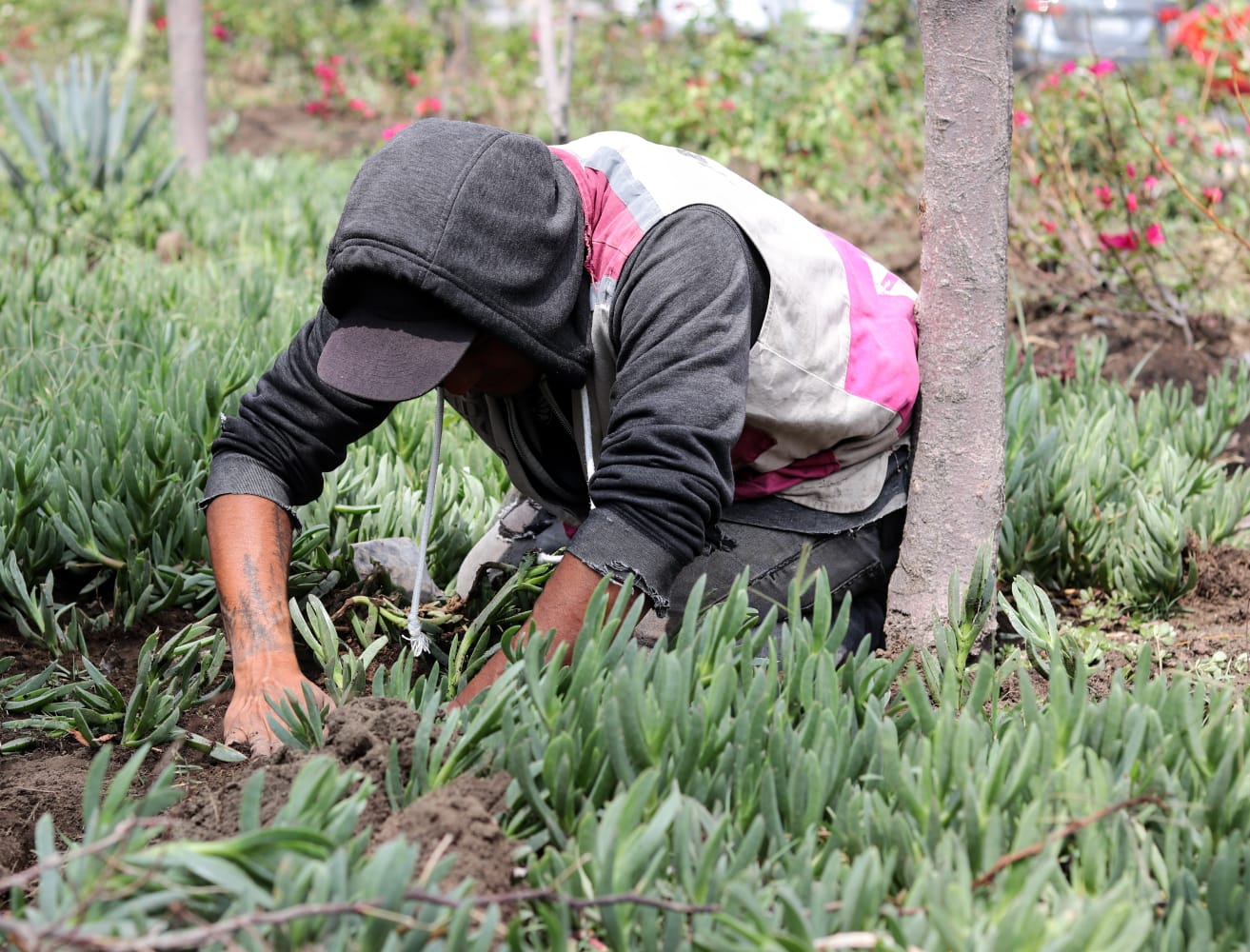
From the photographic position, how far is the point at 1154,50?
7.58 metres

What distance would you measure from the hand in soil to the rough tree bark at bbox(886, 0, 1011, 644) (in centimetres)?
112

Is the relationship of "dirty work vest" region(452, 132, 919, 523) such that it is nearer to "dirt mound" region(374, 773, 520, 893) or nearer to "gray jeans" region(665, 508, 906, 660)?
"gray jeans" region(665, 508, 906, 660)

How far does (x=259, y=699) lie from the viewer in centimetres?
206

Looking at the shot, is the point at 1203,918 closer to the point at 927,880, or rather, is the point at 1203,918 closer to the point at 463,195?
the point at 927,880

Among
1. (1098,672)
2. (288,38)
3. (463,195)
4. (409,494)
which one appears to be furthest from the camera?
(288,38)

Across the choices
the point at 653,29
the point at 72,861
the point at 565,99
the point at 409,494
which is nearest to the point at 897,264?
the point at 565,99

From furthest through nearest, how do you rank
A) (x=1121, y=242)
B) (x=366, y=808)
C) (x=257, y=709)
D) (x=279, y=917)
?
(x=1121, y=242), (x=257, y=709), (x=366, y=808), (x=279, y=917)

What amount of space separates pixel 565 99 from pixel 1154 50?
3799 millimetres

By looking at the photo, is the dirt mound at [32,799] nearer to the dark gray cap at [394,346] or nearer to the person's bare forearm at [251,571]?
the person's bare forearm at [251,571]

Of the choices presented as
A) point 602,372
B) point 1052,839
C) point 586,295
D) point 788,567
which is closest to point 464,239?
point 586,295

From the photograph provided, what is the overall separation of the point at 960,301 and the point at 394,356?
1046mm

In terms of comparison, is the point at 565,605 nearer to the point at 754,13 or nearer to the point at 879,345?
the point at 879,345

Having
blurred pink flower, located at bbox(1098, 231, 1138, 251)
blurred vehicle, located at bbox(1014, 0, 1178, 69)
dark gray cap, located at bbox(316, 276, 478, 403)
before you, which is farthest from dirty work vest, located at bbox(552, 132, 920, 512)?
blurred vehicle, located at bbox(1014, 0, 1178, 69)

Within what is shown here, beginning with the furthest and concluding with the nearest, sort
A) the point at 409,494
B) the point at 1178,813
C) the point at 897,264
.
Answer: the point at 897,264
the point at 409,494
the point at 1178,813
